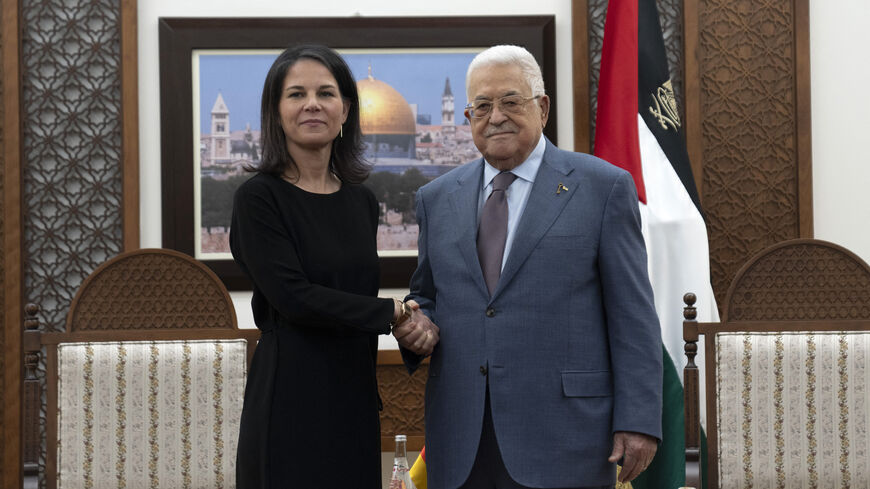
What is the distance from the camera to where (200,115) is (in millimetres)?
3553

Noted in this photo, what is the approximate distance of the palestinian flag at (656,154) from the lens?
10.2ft

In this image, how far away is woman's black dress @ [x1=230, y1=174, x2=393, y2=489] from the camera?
175 cm

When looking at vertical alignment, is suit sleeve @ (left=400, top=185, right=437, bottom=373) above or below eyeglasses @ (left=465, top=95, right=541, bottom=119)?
below

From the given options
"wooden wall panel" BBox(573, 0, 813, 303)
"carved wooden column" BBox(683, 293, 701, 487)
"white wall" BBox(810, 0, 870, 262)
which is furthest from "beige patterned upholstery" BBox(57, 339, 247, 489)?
"white wall" BBox(810, 0, 870, 262)

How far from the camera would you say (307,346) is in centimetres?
178

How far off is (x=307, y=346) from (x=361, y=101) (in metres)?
1.98

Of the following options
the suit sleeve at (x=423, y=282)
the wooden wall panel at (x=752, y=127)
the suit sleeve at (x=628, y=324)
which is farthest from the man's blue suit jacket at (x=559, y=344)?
the wooden wall panel at (x=752, y=127)

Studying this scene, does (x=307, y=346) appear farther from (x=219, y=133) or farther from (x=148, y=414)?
(x=219, y=133)

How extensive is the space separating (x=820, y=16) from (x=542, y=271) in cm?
260

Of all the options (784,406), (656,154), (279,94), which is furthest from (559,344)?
(656,154)

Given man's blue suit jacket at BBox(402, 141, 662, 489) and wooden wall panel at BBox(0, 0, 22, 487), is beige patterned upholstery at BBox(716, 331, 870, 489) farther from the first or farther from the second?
wooden wall panel at BBox(0, 0, 22, 487)

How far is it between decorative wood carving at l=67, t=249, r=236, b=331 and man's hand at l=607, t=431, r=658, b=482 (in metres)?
1.24

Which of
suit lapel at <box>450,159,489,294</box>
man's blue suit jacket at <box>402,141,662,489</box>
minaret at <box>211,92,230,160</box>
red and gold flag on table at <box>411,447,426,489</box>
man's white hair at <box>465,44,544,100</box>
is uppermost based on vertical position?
minaret at <box>211,92,230,160</box>

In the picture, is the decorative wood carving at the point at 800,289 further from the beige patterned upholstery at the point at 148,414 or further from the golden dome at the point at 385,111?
the golden dome at the point at 385,111
